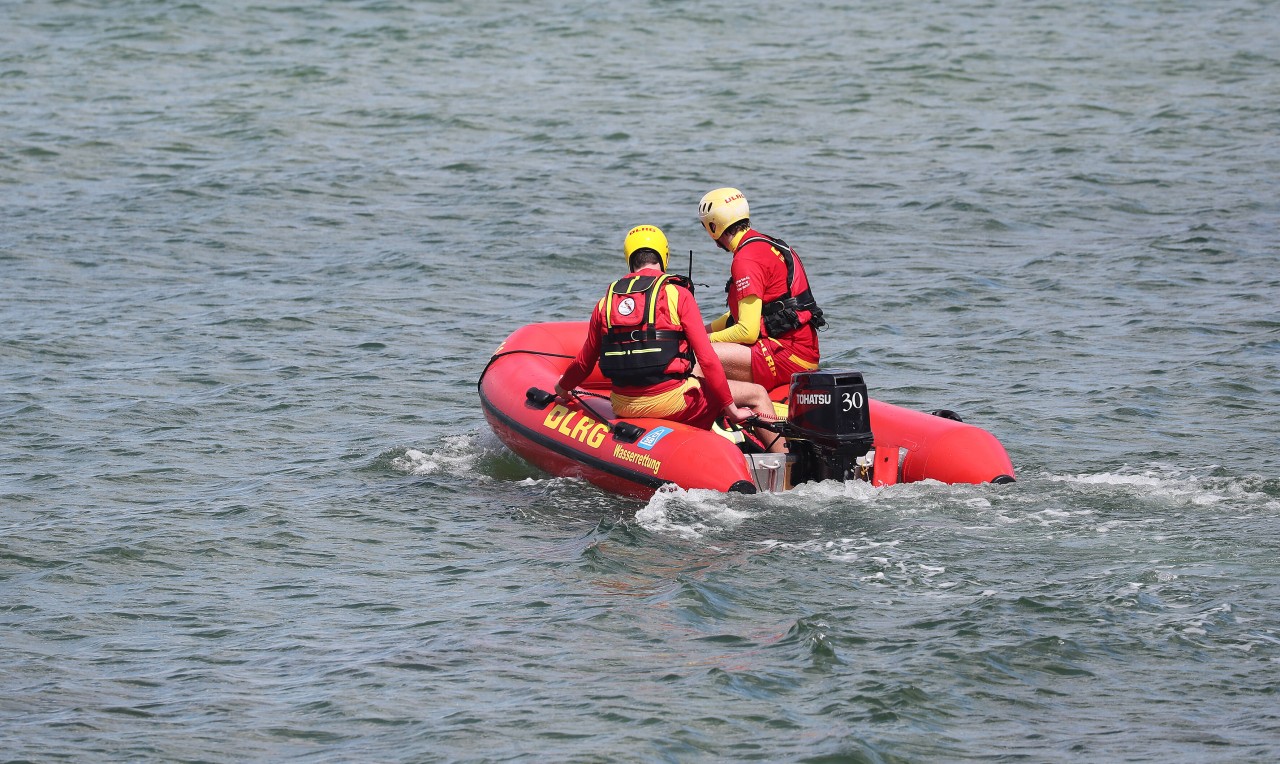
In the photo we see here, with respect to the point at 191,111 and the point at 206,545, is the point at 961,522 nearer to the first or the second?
the point at 206,545

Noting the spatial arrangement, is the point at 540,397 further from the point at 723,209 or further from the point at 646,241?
the point at 723,209

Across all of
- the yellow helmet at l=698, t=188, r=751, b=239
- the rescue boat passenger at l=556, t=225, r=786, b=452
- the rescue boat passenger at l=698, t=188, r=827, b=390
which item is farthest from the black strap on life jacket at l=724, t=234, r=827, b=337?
the rescue boat passenger at l=556, t=225, r=786, b=452

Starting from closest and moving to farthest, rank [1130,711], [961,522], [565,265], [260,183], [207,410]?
[1130,711]
[961,522]
[207,410]
[565,265]
[260,183]

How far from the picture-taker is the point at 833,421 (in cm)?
711

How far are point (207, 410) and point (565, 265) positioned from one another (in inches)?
160

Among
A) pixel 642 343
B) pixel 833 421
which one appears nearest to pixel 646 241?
pixel 642 343

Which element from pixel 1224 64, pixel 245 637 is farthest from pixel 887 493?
pixel 1224 64

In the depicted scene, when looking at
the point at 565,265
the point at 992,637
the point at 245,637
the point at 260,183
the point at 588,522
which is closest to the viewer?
the point at 992,637

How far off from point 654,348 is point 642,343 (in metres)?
0.06

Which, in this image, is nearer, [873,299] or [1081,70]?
[873,299]

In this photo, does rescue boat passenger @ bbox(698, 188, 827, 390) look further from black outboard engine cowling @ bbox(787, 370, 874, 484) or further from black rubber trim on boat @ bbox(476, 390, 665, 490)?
black rubber trim on boat @ bbox(476, 390, 665, 490)

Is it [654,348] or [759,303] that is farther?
[759,303]

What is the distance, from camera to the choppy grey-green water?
17.1 ft

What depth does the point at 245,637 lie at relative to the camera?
5.89 metres
